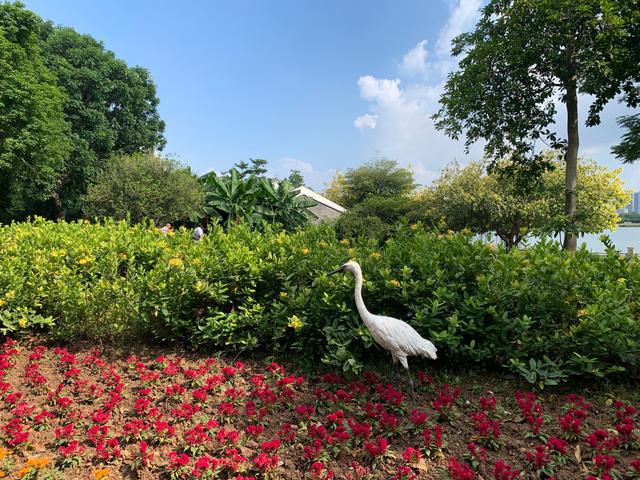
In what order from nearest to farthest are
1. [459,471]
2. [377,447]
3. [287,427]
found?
[459,471], [377,447], [287,427]

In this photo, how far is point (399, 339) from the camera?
2875 mm

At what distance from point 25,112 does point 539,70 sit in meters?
18.5

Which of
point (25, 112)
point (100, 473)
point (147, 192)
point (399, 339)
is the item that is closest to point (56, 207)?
point (25, 112)

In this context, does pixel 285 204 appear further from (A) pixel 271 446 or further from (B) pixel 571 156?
(A) pixel 271 446

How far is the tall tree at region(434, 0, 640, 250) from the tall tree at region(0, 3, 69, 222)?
1641cm

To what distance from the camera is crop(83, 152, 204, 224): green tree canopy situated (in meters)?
14.7

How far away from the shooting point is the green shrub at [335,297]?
3189 mm

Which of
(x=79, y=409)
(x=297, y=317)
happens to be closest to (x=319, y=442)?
(x=297, y=317)

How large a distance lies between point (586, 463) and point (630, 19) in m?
7.38

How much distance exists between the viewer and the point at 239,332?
383 cm

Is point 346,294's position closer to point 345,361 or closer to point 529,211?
point 345,361

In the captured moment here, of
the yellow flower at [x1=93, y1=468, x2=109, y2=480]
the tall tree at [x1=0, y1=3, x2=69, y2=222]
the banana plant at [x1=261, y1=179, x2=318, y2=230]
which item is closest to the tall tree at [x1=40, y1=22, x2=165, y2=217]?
the tall tree at [x1=0, y1=3, x2=69, y2=222]

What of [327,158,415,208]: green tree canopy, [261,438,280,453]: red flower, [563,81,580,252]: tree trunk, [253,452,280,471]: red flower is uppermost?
[327,158,415,208]: green tree canopy

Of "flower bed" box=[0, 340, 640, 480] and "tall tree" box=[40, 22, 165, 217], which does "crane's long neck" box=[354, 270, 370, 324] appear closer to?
"flower bed" box=[0, 340, 640, 480]
